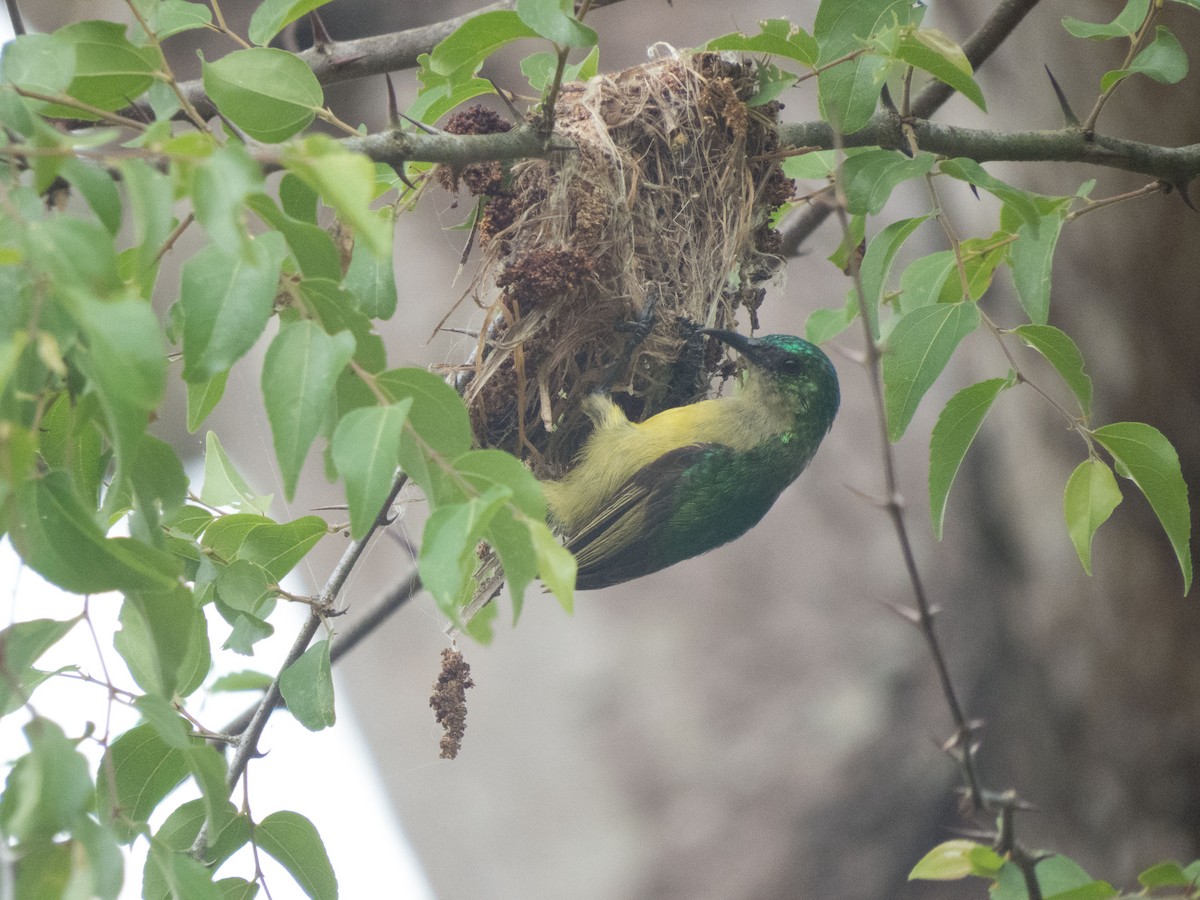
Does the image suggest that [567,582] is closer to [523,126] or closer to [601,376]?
[523,126]

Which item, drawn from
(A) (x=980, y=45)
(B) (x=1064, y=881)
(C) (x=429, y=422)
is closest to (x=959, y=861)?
(B) (x=1064, y=881)

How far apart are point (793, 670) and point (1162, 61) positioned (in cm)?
342

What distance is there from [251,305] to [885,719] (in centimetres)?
448

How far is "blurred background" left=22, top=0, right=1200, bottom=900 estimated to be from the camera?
443cm

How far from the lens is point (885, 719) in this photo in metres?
4.95

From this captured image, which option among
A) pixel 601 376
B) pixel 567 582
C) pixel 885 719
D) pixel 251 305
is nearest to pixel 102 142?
pixel 251 305

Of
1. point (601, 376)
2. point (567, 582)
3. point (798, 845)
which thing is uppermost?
point (601, 376)

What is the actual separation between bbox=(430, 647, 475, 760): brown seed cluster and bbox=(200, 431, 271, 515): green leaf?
0.50m

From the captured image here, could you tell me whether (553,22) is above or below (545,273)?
below

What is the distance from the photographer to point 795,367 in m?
2.90

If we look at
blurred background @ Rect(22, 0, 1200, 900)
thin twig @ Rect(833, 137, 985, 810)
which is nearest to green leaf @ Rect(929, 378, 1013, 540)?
thin twig @ Rect(833, 137, 985, 810)

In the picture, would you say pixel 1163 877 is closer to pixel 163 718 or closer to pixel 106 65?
pixel 163 718

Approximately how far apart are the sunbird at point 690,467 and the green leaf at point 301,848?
1.12 m

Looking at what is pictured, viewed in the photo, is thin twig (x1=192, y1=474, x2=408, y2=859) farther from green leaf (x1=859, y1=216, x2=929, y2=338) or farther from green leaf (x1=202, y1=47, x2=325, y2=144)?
green leaf (x1=859, y1=216, x2=929, y2=338)
